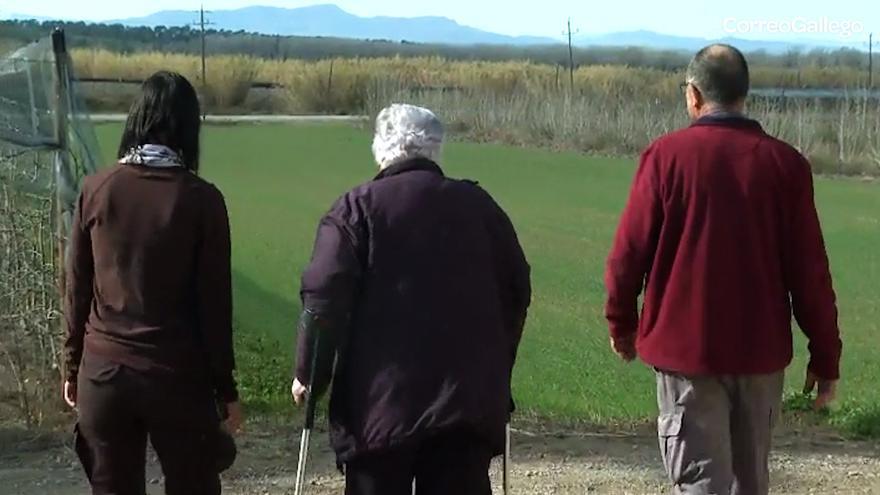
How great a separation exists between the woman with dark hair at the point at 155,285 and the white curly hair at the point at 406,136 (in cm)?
49

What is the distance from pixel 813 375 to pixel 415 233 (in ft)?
4.87

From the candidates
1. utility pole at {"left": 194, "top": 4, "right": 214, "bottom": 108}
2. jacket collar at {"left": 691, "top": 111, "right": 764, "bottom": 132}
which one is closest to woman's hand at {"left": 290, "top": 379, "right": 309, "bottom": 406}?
jacket collar at {"left": 691, "top": 111, "right": 764, "bottom": 132}

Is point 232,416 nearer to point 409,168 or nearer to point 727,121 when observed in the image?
point 409,168

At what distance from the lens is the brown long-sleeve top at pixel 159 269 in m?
3.89

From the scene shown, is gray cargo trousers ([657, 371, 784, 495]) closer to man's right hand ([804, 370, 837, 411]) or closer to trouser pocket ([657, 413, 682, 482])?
trouser pocket ([657, 413, 682, 482])

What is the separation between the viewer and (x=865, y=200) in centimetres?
2325

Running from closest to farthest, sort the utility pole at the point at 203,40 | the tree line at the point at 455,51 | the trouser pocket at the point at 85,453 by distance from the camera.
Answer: the trouser pocket at the point at 85,453 < the utility pole at the point at 203,40 < the tree line at the point at 455,51

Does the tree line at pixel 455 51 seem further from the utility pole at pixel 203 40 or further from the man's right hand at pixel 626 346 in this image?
the man's right hand at pixel 626 346

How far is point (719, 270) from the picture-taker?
420 cm

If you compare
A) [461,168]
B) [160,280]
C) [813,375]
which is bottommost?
[461,168]

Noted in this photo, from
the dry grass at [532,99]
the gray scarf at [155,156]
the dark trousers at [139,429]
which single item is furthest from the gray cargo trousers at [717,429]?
the dry grass at [532,99]

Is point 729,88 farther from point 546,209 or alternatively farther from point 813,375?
point 546,209

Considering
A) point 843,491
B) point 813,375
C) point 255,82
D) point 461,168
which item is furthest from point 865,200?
point 255,82

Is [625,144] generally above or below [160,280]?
below
